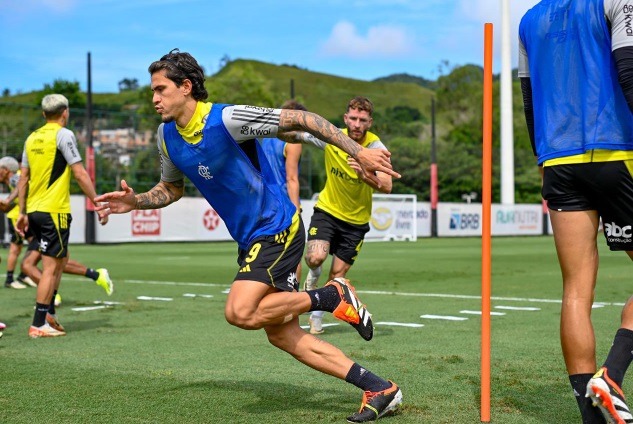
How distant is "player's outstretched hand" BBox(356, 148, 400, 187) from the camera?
4629mm

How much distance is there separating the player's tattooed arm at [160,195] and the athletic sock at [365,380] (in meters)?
1.57

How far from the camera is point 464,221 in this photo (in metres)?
42.6

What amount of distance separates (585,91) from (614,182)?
0.45 meters

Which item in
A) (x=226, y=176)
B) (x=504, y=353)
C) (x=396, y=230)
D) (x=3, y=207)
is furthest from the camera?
(x=396, y=230)

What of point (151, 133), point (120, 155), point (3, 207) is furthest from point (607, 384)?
point (151, 133)

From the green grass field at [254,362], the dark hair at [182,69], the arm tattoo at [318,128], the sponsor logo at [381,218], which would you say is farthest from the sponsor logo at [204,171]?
the sponsor logo at [381,218]

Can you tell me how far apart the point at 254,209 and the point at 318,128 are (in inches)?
28.2

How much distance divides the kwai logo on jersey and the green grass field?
112cm

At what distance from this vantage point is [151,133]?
44594 mm

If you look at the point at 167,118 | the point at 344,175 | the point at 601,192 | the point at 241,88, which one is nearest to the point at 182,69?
the point at 167,118

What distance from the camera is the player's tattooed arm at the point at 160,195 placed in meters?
5.60

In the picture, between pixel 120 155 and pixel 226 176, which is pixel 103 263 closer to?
pixel 226 176

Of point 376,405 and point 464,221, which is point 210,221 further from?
point 376,405

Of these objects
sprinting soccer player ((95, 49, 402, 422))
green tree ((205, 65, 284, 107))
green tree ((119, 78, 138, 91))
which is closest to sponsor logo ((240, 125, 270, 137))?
sprinting soccer player ((95, 49, 402, 422))
